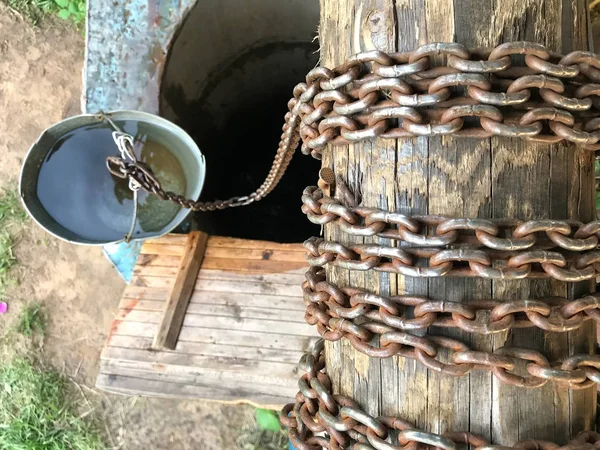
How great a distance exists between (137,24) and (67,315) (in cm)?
208

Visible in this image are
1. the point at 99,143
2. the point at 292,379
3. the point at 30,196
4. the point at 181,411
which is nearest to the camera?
the point at 292,379

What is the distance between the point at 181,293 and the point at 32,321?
177 centimetres

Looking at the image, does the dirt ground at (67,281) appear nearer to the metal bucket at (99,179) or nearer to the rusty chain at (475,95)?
the metal bucket at (99,179)

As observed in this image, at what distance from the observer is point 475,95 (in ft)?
2.20

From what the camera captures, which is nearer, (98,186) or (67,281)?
(98,186)

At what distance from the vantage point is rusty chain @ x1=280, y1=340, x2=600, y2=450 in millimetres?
757

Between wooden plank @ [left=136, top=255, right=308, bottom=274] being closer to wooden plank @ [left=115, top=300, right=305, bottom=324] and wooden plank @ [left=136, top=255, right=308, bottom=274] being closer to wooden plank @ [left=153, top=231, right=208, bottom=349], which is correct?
wooden plank @ [left=153, top=231, right=208, bottom=349]

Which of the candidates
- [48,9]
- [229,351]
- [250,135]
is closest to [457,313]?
[229,351]

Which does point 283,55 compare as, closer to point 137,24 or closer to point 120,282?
point 137,24

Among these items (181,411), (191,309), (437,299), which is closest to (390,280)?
(437,299)

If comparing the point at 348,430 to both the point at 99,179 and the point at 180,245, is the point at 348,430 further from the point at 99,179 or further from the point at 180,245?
the point at 99,179

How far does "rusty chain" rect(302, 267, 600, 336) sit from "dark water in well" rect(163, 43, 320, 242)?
203 centimetres

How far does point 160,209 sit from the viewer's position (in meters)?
2.44

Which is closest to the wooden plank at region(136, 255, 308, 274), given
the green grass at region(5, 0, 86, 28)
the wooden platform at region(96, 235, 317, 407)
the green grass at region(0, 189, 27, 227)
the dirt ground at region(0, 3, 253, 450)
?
the wooden platform at region(96, 235, 317, 407)
